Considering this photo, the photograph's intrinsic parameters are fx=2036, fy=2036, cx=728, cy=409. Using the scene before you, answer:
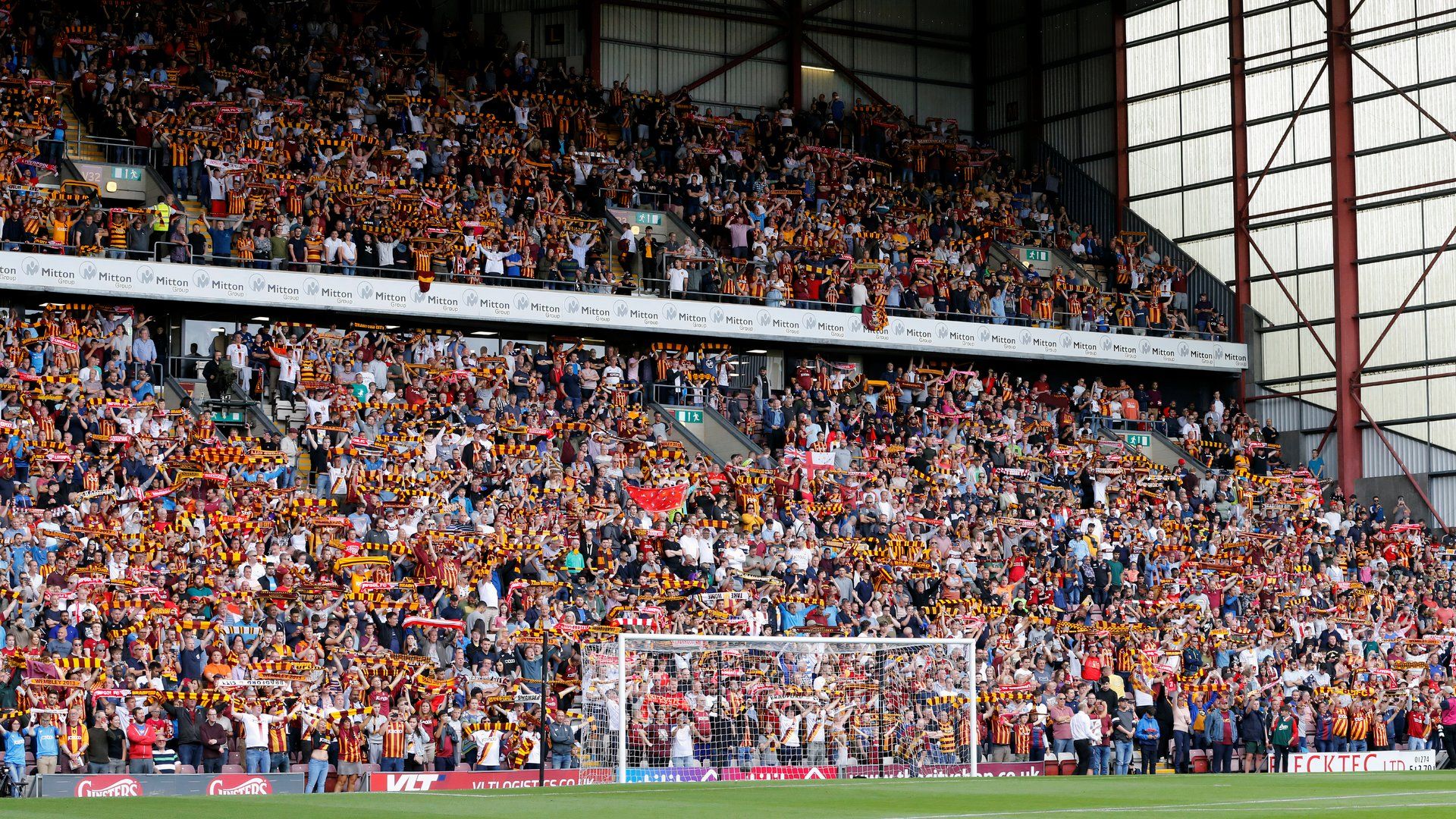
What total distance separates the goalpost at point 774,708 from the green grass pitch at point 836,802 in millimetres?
2206

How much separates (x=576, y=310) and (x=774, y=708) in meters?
14.8

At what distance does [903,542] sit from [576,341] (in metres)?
9.40

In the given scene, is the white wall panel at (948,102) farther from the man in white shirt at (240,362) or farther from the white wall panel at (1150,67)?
the man in white shirt at (240,362)

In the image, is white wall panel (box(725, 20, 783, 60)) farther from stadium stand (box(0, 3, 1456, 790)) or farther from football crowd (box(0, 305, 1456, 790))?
football crowd (box(0, 305, 1456, 790))

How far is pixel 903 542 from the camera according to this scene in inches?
1356

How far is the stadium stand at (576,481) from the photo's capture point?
25.5 meters

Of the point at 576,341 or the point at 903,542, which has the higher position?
the point at 576,341

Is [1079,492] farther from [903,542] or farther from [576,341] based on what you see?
[576,341]

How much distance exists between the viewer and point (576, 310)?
3869 centimetres

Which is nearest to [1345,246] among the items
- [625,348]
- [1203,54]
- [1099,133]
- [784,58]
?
[1203,54]

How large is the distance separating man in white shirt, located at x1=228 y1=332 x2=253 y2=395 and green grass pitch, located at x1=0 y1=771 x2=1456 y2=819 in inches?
603

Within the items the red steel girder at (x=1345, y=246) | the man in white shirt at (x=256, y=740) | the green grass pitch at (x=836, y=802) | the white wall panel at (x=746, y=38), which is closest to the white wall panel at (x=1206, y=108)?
the red steel girder at (x=1345, y=246)

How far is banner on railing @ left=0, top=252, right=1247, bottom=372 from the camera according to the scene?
113ft

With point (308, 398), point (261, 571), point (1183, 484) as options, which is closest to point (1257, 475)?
point (1183, 484)
